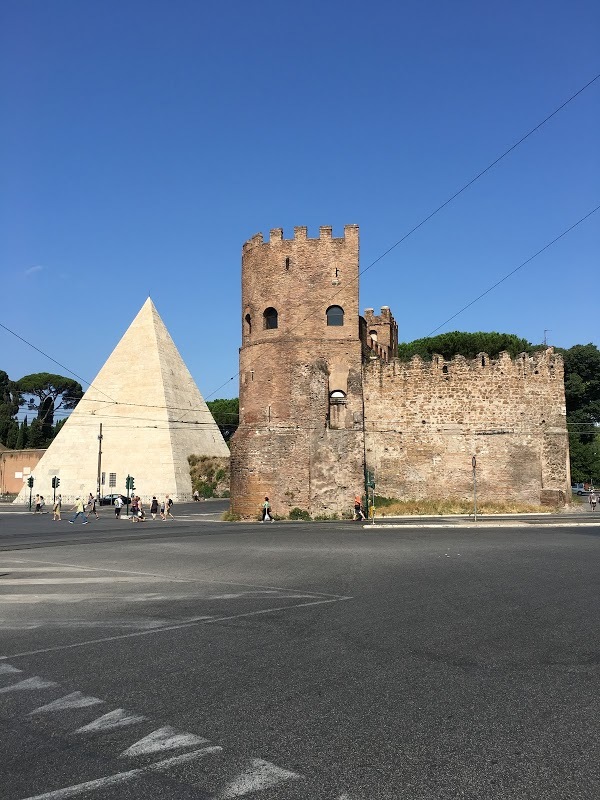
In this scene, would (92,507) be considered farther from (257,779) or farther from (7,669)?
(257,779)

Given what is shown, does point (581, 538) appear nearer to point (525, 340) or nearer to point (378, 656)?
point (378, 656)

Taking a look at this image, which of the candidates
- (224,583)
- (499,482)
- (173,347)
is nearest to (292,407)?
(499,482)

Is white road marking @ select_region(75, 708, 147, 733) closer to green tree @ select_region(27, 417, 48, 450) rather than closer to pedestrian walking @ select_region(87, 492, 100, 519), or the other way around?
pedestrian walking @ select_region(87, 492, 100, 519)

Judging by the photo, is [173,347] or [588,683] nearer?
[588,683]

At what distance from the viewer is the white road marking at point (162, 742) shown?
4156mm

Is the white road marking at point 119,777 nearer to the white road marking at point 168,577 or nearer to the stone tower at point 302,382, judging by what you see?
the white road marking at point 168,577

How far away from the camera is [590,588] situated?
1034 centimetres

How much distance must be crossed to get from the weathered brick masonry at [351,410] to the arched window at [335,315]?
0.16ft

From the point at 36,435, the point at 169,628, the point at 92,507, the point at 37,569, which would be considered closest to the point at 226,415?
the point at 36,435

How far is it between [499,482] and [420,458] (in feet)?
13.0

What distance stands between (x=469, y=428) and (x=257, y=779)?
1245 inches

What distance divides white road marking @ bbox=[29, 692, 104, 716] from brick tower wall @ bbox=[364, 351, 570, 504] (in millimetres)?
30212

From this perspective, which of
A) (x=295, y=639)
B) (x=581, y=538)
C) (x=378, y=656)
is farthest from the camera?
(x=581, y=538)

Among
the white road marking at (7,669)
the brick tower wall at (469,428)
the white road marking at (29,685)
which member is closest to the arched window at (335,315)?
the brick tower wall at (469,428)
